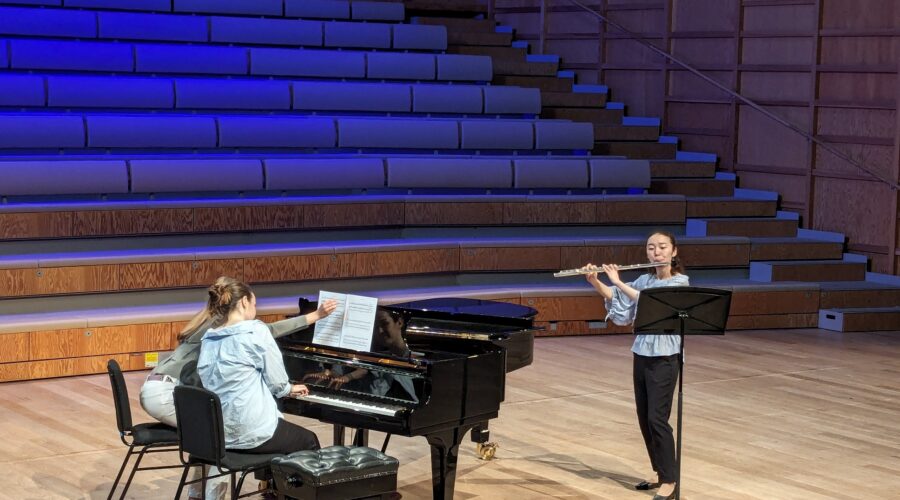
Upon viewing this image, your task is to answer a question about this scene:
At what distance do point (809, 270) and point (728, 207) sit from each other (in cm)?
62

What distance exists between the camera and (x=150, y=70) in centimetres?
679

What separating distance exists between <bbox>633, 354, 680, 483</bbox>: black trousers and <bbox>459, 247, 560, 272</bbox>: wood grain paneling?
9.00 ft

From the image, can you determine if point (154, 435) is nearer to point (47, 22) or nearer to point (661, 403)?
point (661, 403)

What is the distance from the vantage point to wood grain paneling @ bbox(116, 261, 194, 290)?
549 centimetres

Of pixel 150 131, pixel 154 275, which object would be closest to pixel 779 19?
pixel 150 131

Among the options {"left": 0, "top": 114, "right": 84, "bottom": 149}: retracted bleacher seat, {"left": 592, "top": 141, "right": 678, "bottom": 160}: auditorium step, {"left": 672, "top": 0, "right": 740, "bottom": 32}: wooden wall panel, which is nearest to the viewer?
{"left": 0, "top": 114, "right": 84, "bottom": 149}: retracted bleacher seat

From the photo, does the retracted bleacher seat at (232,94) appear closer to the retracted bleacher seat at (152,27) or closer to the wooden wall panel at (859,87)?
the retracted bleacher seat at (152,27)

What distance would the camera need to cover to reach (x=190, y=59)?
6.87 m

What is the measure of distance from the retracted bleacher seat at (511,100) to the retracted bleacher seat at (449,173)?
0.71m

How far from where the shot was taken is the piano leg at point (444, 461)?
3.21m

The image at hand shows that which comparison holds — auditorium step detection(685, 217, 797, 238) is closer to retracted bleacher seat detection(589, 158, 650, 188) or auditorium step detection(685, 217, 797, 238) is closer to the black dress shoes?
retracted bleacher seat detection(589, 158, 650, 188)

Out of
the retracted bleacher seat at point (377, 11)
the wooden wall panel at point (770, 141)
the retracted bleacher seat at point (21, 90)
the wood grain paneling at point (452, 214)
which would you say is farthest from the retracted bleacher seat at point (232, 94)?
the wooden wall panel at point (770, 141)

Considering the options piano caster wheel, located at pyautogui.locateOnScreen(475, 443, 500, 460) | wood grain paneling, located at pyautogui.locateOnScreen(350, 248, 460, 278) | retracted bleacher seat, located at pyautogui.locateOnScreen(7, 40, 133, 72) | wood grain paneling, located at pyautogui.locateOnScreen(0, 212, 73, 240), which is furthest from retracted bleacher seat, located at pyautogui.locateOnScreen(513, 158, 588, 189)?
piano caster wheel, located at pyautogui.locateOnScreen(475, 443, 500, 460)

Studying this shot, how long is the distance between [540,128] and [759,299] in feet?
5.40
